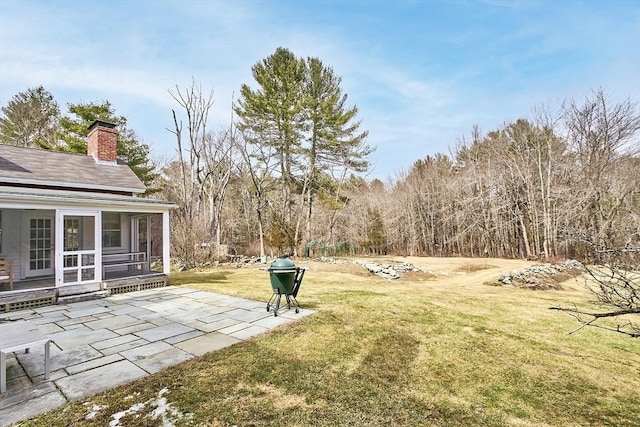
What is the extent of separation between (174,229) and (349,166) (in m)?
10.3

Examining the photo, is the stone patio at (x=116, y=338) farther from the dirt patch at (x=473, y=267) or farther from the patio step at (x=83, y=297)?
the dirt patch at (x=473, y=267)

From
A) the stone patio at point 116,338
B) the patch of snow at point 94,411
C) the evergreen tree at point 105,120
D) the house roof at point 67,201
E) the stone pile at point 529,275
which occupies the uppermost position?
the evergreen tree at point 105,120

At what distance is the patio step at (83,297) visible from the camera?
20.9 ft

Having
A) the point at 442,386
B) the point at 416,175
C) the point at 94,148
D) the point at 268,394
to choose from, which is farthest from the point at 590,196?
the point at 94,148

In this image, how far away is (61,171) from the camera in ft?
28.2

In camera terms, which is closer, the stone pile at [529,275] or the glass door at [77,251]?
the glass door at [77,251]

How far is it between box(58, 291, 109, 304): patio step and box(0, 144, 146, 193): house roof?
3.38 meters

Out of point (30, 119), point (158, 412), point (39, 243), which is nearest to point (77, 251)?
point (39, 243)

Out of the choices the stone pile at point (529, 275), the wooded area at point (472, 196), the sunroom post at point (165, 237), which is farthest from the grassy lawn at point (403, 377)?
the wooded area at point (472, 196)

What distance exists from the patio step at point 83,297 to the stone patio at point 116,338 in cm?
18

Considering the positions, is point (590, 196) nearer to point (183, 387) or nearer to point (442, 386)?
point (442, 386)

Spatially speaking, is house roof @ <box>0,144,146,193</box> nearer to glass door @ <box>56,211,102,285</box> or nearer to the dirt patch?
glass door @ <box>56,211,102,285</box>

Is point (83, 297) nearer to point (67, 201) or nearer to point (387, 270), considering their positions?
point (67, 201)

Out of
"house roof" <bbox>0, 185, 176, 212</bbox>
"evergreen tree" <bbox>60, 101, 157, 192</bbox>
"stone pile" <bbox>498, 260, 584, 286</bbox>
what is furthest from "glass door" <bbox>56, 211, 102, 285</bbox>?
"stone pile" <bbox>498, 260, 584, 286</bbox>
